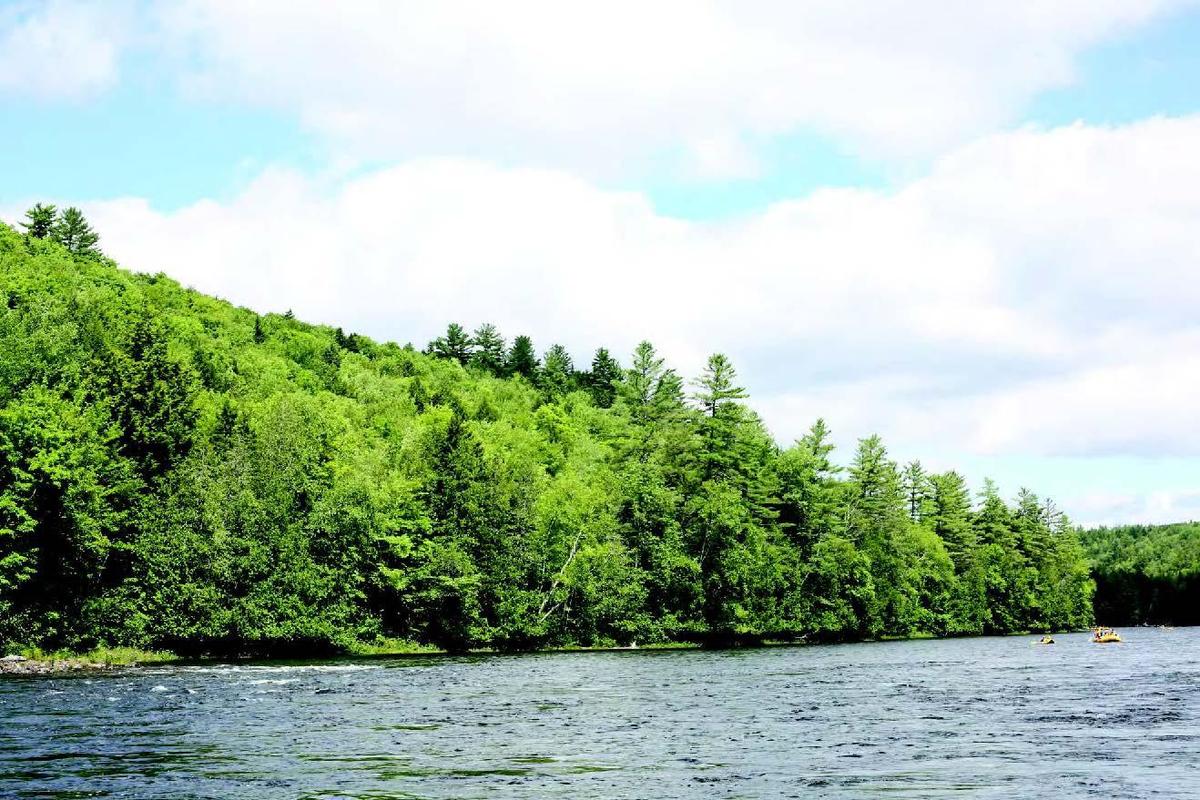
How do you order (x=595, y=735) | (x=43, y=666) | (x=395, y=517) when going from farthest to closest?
1. (x=395, y=517)
2. (x=43, y=666)
3. (x=595, y=735)

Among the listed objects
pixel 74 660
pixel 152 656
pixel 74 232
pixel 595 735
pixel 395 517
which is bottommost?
pixel 595 735

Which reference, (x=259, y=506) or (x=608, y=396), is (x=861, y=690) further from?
(x=608, y=396)

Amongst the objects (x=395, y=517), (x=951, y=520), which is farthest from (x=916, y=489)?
(x=395, y=517)

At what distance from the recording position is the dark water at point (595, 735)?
948 inches

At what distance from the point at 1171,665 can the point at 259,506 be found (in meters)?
58.1

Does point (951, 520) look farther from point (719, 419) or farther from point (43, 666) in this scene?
point (43, 666)

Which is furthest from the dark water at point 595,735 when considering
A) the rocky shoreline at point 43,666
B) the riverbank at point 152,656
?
the riverbank at point 152,656

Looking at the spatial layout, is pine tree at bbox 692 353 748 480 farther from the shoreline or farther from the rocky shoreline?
the rocky shoreline

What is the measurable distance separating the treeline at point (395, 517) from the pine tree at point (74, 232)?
36771 millimetres

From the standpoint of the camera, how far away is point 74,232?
177375mm

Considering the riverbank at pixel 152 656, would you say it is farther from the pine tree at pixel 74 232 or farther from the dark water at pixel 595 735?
the pine tree at pixel 74 232

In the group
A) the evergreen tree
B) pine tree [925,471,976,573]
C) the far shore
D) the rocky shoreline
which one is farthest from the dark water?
pine tree [925,471,976,573]

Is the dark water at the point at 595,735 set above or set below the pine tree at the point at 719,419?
below

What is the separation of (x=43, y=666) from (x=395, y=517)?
28523 millimetres
